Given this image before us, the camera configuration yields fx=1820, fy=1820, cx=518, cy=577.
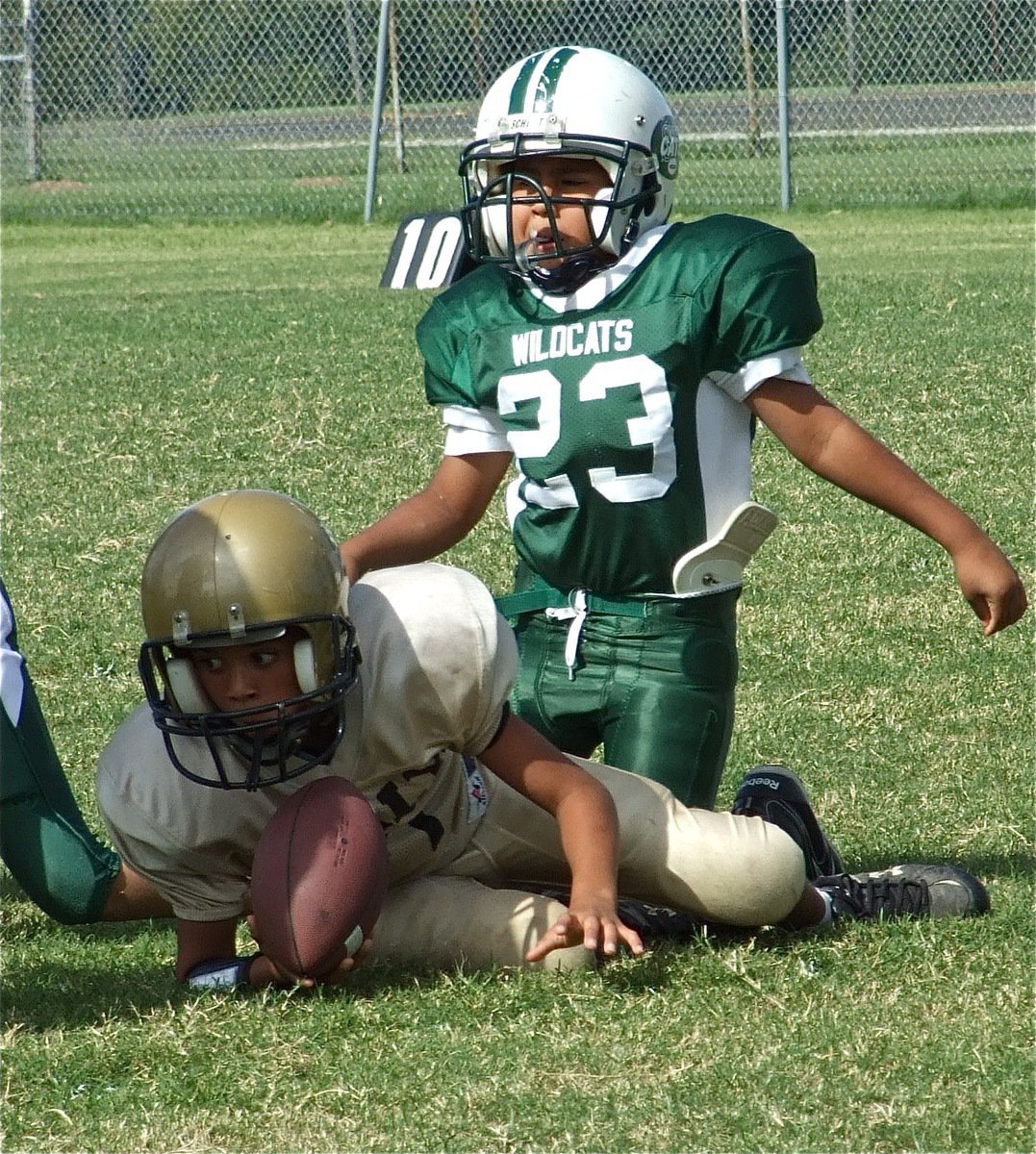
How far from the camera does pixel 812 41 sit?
48.9 ft

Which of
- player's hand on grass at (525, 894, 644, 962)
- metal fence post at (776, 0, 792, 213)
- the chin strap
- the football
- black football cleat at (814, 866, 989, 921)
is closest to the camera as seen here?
player's hand on grass at (525, 894, 644, 962)

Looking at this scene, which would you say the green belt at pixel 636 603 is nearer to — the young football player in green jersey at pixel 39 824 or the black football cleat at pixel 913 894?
the black football cleat at pixel 913 894

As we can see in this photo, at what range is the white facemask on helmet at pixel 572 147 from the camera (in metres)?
3.24

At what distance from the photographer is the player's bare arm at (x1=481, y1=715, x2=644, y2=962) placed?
2578 mm

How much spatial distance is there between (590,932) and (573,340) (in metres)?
1.15

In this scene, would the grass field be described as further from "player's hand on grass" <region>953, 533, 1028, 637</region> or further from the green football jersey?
the green football jersey

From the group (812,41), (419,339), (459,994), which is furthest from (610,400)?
(812,41)

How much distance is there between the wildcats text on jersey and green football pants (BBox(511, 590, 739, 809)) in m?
0.47

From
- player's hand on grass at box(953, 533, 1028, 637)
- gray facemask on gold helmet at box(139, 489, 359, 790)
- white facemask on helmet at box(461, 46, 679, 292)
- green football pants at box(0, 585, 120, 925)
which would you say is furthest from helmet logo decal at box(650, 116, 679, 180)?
green football pants at box(0, 585, 120, 925)

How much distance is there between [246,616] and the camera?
262cm

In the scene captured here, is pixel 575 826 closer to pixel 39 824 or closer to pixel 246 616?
pixel 246 616

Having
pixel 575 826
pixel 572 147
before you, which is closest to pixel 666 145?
pixel 572 147

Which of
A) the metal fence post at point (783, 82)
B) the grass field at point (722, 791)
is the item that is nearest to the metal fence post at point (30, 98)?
the metal fence post at point (783, 82)

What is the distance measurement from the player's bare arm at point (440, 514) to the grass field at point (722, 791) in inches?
31.2
